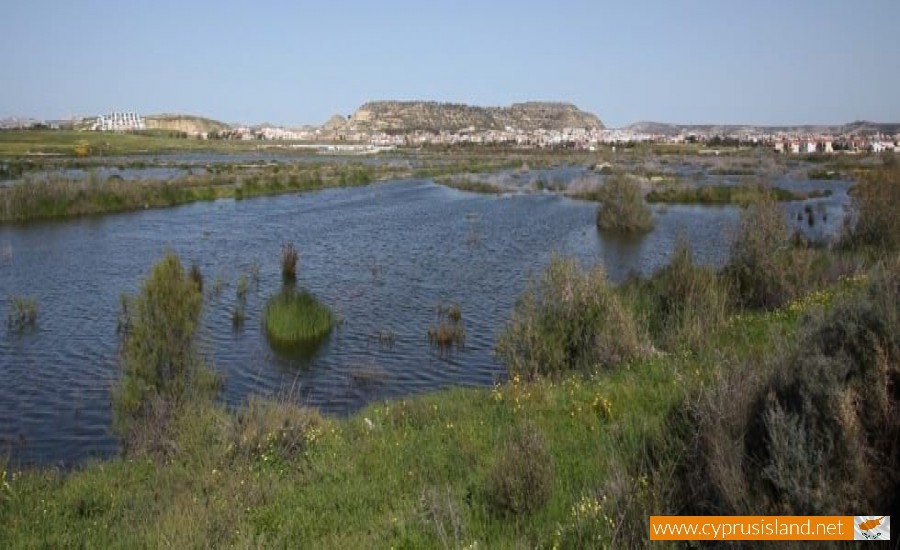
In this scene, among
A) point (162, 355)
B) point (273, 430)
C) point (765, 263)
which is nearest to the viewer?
point (273, 430)

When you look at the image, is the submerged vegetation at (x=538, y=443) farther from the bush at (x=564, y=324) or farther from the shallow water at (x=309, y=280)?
the shallow water at (x=309, y=280)

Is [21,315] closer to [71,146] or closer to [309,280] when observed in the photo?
[309,280]

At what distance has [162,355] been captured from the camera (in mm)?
10703

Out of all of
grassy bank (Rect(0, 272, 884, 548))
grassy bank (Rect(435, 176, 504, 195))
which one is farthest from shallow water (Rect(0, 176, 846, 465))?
grassy bank (Rect(435, 176, 504, 195))

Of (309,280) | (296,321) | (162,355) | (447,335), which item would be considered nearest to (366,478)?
(162,355)

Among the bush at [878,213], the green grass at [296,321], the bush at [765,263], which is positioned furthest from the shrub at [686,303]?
the green grass at [296,321]

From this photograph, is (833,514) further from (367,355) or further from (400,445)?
(367,355)

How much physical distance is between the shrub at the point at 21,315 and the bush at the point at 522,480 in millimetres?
15975

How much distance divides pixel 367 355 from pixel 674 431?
34.5 feet

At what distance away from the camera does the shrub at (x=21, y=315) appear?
714 inches

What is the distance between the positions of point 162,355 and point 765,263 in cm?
1167

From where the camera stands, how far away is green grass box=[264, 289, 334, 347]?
17156mm

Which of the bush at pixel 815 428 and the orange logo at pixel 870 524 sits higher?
the bush at pixel 815 428

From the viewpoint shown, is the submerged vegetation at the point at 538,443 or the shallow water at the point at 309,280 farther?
the shallow water at the point at 309,280
